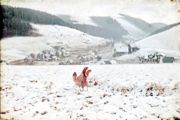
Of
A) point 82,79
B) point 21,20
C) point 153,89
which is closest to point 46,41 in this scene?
point 21,20

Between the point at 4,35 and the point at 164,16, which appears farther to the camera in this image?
the point at 164,16

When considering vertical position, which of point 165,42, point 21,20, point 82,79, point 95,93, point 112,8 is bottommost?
point 95,93

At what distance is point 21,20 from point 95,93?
1.86m

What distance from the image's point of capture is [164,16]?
6.30 meters

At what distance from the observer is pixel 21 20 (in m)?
5.99

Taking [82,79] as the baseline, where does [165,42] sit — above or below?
above

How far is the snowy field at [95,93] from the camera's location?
5.84m

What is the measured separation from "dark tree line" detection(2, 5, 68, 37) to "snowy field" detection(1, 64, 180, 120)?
2.11 feet

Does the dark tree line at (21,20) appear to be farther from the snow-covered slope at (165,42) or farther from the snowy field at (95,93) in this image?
the snow-covered slope at (165,42)

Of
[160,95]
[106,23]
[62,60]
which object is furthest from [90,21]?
[160,95]

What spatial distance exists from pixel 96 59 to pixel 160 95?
1.34 m

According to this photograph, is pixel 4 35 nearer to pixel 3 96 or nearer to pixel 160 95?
pixel 3 96

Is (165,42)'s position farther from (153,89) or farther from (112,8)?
(112,8)

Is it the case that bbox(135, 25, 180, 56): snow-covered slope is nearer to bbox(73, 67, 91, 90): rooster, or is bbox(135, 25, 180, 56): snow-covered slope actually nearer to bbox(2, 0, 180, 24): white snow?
bbox(2, 0, 180, 24): white snow
